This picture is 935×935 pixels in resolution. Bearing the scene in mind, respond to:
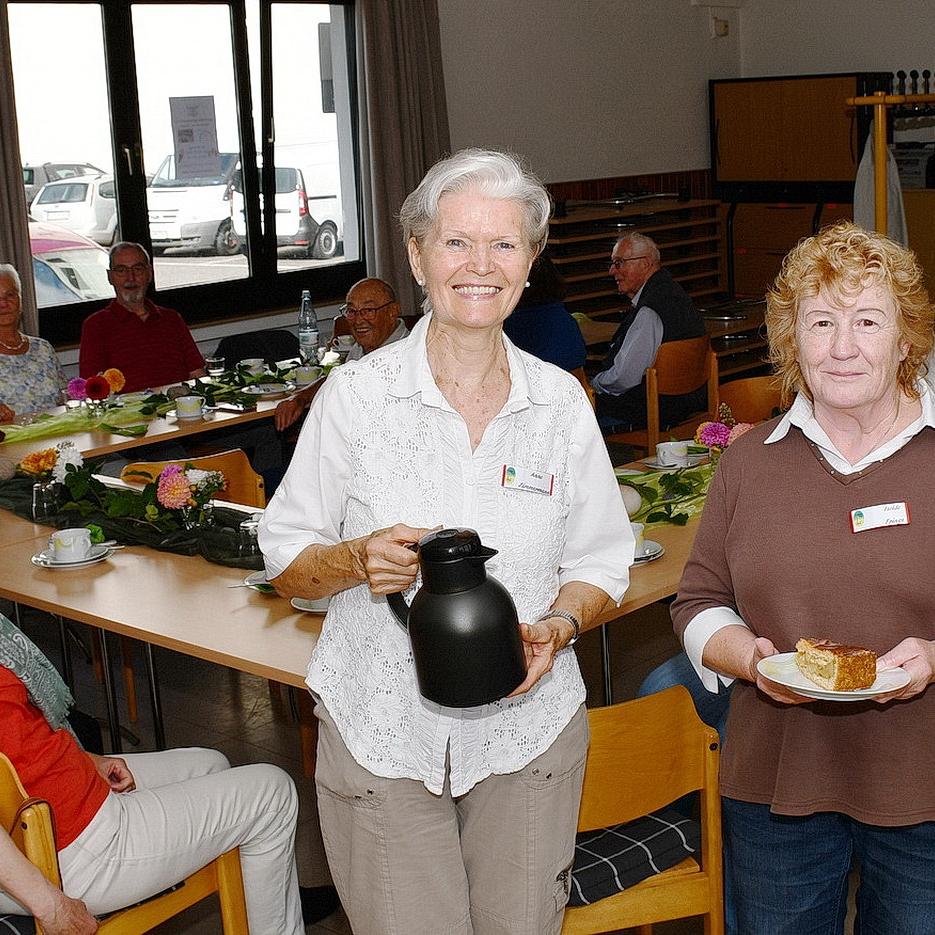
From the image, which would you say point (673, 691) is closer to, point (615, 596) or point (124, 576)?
point (615, 596)

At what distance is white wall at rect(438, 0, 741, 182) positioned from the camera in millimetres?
8383

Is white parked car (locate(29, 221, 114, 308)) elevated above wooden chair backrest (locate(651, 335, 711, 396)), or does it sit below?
above

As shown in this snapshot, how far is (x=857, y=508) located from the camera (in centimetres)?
174

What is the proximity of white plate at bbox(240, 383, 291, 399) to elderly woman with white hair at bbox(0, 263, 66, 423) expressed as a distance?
0.79 metres

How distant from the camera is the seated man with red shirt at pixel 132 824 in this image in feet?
6.93

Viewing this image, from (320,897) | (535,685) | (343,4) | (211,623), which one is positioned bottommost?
(320,897)

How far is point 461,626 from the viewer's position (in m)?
1.63

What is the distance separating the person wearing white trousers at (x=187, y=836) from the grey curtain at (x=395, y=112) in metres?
5.51

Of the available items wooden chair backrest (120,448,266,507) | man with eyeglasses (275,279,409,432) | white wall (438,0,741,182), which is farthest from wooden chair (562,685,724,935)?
white wall (438,0,741,182)

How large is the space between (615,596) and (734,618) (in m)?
0.18

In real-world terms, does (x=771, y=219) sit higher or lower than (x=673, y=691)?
higher

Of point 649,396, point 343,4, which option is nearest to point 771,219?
point 343,4

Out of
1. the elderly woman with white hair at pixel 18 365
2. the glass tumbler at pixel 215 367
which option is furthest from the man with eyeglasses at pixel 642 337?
the elderly woman with white hair at pixel 18 365

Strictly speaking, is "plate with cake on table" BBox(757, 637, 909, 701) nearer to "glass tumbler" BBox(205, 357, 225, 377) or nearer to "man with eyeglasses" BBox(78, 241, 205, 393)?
"glass tumbler" BBox(205, 357, 225, 377)
